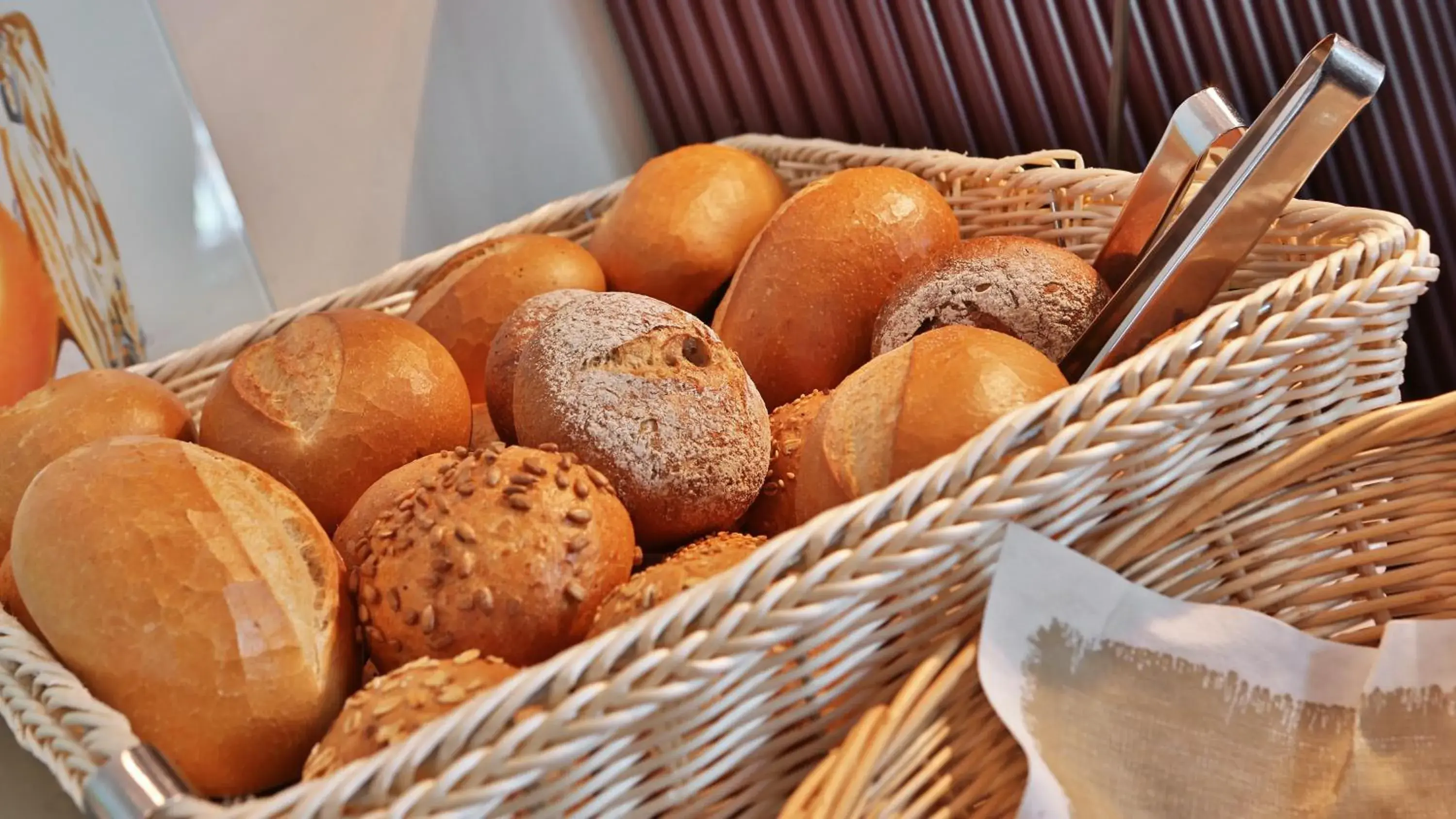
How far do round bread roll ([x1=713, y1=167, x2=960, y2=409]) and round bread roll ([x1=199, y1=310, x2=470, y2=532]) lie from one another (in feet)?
0.94

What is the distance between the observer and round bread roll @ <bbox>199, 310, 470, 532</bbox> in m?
0.89

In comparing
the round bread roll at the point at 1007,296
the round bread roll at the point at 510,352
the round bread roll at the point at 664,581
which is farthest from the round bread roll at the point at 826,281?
the round bread roll at the point at 664,581

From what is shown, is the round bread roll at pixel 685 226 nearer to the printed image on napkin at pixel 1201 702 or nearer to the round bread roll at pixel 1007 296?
the round bread roll at pixel 1007 296

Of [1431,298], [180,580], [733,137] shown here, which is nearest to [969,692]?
[180,580]

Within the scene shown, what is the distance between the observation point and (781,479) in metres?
0.90

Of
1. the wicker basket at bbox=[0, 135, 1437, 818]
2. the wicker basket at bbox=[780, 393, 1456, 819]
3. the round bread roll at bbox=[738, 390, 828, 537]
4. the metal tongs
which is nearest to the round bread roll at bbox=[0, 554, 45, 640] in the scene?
the wicker basket at bbox=[0, 135, 1437, 818]

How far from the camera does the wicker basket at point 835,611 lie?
532 millimetres

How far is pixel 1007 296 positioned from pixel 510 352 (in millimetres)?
439

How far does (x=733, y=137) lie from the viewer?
147 cm

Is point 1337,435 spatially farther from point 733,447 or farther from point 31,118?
point 31,118

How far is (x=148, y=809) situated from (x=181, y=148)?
3.66ft

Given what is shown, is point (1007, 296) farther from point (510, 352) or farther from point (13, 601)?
point (13, 601)

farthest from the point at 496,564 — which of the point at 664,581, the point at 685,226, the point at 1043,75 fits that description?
the point at 1043,75

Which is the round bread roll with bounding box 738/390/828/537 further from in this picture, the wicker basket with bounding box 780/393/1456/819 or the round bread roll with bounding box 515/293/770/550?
the wicker basket with bounding box 780/393/1456/819
